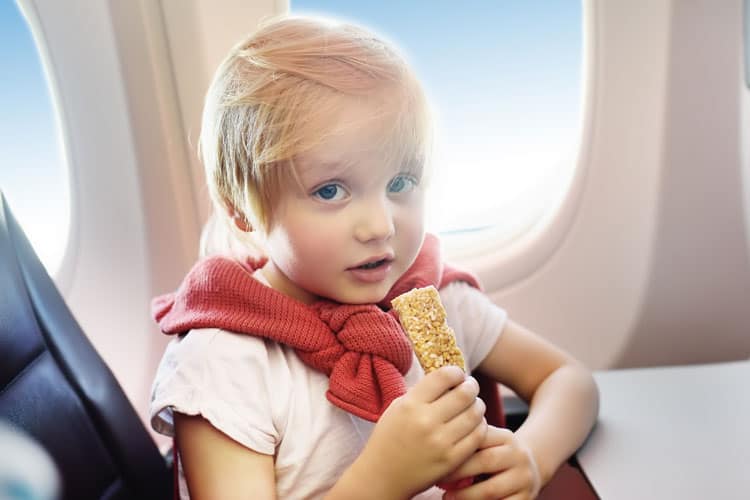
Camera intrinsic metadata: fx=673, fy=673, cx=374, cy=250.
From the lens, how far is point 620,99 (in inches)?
48.5

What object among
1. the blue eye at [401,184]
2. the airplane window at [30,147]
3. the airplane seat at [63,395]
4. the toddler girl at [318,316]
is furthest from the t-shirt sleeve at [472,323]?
the airplane window at [30,147]

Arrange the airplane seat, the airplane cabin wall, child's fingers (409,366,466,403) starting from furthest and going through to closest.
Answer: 1. the airplane cabin wall
2. the airplane seat
3. child's fingers (409,366,466,403)

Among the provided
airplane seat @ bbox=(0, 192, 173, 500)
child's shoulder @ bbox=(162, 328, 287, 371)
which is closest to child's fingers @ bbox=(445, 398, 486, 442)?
child's shoulder @ bbox=(162, 328, 287, 371)

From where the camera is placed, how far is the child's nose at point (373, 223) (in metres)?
0.74


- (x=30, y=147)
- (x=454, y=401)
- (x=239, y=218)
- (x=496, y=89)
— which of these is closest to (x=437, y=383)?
(x=454, y=401)

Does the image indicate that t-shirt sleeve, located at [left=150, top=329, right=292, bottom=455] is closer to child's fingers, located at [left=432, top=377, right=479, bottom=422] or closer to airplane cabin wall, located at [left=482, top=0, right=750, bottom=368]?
child's fingers, located at [left=432, top=377, right=479, bottom=422]

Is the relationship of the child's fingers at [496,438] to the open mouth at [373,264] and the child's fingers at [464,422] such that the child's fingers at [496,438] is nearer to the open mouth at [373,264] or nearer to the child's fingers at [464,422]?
the child's fingers at [464,422]

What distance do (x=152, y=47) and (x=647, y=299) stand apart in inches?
42.3

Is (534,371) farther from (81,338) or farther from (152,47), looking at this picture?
(152,47)

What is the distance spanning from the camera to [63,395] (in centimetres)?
83

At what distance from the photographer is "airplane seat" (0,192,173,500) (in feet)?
2.49

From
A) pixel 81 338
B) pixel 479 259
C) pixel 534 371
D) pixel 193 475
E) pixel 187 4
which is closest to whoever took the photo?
pixel 193 475

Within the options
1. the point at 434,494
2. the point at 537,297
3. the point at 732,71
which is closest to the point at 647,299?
the point at 537,297

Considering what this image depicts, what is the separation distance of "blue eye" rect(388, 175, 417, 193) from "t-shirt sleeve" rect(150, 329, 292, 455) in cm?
25
